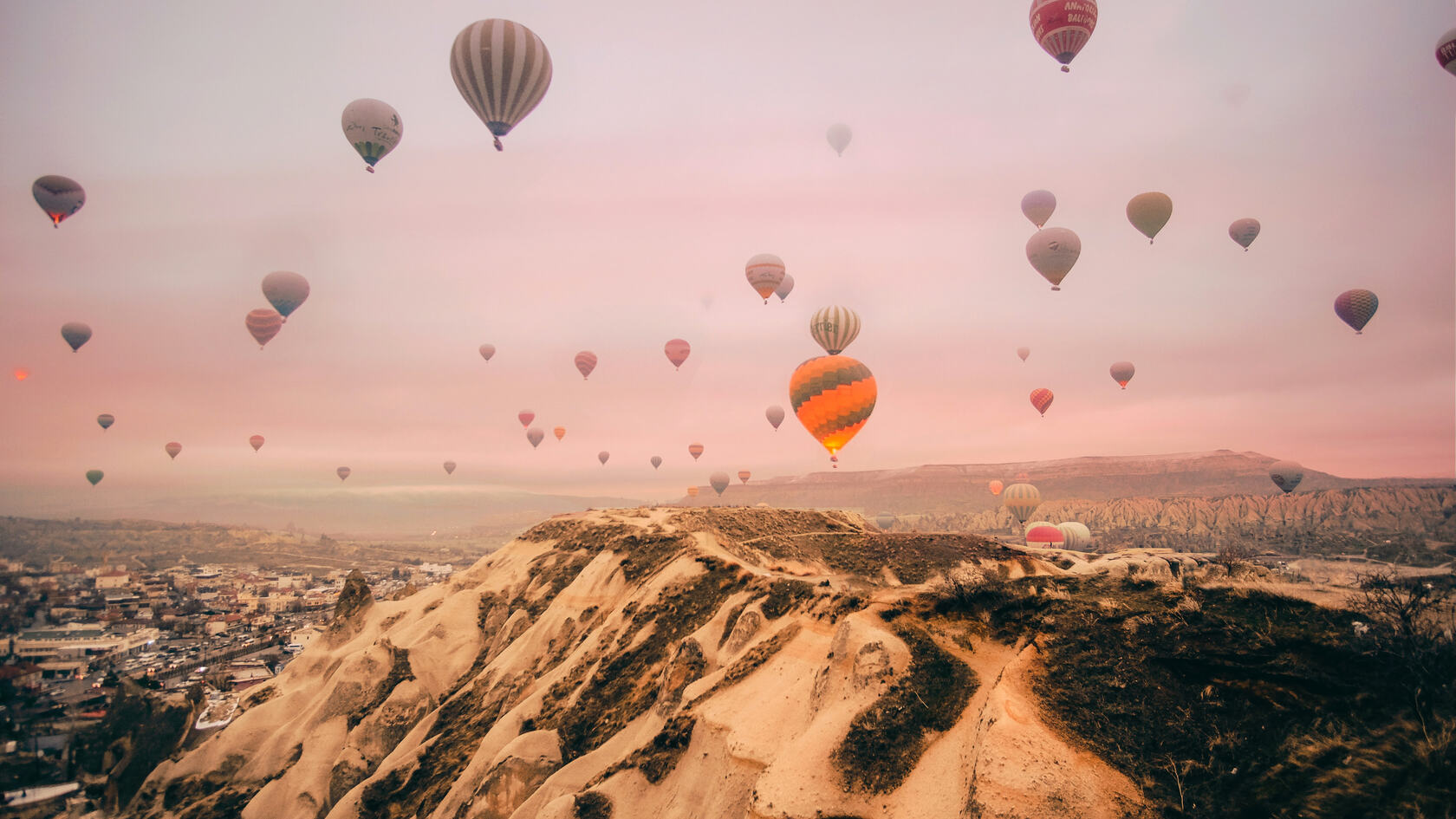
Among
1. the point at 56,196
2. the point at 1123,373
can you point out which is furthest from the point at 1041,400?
the point at 56,196

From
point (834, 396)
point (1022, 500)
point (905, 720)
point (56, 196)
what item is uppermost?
point (56, 196)

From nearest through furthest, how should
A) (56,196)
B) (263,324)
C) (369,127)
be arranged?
(369,127) → (56,196) → (263,324)

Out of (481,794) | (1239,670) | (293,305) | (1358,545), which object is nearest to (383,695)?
(481,794)

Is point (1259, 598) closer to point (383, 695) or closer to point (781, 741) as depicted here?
point (781, 741)

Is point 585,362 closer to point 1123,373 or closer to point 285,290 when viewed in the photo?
point 285,290

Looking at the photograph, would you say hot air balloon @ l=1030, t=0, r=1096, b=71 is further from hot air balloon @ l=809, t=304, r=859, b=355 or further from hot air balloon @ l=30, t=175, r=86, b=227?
hot air balloon @ l=30, t=175, r=86, b=227

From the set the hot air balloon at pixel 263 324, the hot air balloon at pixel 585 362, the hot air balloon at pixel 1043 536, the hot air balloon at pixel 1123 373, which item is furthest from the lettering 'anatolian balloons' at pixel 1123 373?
the hot air balloon at pixel 263 324
